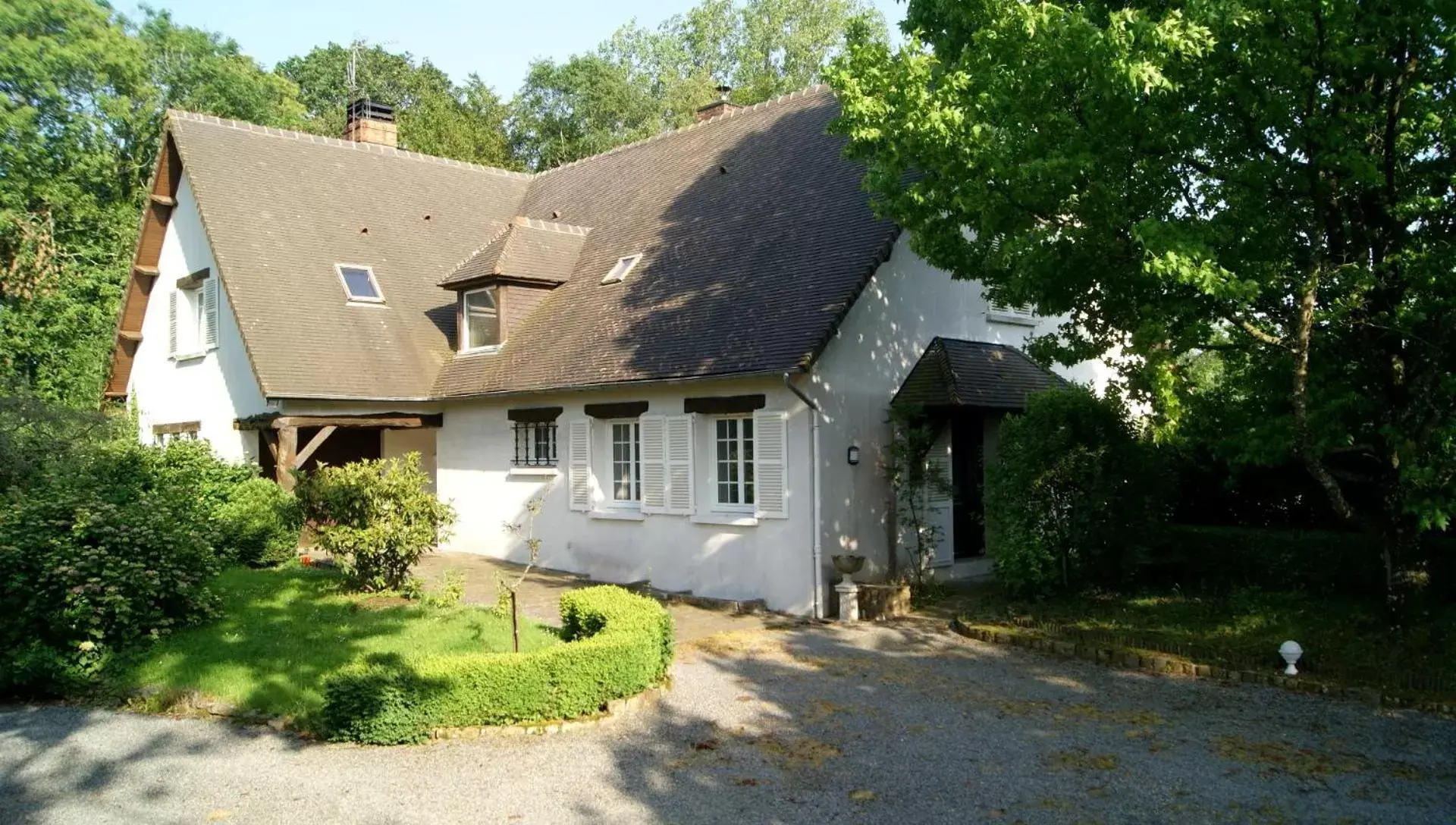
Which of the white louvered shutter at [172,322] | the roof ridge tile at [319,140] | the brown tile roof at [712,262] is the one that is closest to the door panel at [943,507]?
the brown tile roof at [712,262]

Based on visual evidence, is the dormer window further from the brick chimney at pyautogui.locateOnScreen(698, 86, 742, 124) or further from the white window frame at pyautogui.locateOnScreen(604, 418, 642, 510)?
the brick chimney at pyautogui.locateOnScreen(698, 86, 742, 124)

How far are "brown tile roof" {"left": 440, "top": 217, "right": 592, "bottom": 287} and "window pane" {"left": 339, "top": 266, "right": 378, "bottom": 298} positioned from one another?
6.07ft

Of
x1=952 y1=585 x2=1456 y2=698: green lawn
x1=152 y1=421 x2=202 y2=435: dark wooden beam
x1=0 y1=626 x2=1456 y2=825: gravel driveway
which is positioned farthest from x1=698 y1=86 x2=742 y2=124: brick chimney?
x1=0 y1=626 x2=1456 y2=825: gravel driveway

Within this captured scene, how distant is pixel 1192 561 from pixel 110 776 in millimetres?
11223

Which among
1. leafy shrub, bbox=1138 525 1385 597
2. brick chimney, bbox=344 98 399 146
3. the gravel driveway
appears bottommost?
the gravel driveway

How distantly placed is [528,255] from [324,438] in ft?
15.6

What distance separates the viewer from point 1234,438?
953 centimetres

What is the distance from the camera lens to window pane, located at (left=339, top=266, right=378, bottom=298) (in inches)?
779

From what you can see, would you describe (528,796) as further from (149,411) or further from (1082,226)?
(149,411)

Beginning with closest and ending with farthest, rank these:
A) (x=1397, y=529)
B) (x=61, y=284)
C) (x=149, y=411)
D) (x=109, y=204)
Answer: (x=1397, y=529), (x=149, y=411), (x=61, y=284), (x=109, y=204)

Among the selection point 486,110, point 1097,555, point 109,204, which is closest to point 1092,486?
point 1097,555

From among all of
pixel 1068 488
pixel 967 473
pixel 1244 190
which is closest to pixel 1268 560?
pixel 1068 488

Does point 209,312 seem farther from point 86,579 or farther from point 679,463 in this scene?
point 86,579

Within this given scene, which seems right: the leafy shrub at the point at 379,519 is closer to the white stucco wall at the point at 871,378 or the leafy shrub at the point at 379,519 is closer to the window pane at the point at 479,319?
the white stucco wall at the point at 871,378
